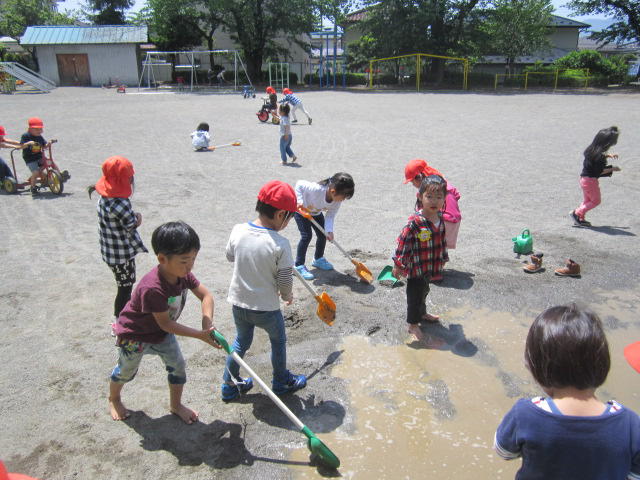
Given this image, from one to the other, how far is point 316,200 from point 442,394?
2.49 meters

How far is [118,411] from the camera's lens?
130 inches

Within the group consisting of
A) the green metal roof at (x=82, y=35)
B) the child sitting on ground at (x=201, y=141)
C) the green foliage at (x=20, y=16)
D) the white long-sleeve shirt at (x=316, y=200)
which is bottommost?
the white long-sleeve shirt at (x=316, y=200)

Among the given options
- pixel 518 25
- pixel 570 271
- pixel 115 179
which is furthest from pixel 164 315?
pixel 518 25

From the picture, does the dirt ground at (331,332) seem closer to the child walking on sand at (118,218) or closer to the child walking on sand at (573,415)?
the child walking on sand at (118,218)

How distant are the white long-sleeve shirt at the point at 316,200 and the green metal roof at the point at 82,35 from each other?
3982 centimetres

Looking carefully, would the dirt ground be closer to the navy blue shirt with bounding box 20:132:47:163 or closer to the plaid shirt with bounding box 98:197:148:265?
the navy blue shirt with bounding box 20:132:47:163

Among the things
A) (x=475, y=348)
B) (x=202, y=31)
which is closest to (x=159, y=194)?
(x=475, y=348)

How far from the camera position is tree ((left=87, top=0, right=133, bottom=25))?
50.6 metres

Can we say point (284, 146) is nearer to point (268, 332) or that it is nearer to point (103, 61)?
point (268, 332)

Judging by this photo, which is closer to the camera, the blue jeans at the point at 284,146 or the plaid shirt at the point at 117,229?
the plaid shirt at the point at 117,229

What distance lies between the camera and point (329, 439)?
3.11m

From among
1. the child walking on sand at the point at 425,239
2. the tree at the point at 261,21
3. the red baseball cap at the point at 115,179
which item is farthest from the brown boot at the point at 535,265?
the tree at the point at 261,21

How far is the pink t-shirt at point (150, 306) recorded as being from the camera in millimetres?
2816

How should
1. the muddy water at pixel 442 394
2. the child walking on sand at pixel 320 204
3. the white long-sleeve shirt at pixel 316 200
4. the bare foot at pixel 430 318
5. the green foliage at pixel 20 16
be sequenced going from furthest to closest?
the green foliage at pixel 20 16
the white long-sleeve shirt at pixel 316 200
the child walking on sand at pixel 320 204
the bare foot at pixel 430 318
the muddy water at pixel 442 394
